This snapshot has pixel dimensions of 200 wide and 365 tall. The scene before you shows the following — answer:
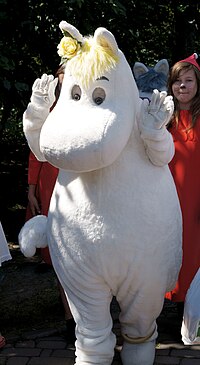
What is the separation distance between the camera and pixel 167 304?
4.34 meters

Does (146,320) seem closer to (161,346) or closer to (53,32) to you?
(161,346)

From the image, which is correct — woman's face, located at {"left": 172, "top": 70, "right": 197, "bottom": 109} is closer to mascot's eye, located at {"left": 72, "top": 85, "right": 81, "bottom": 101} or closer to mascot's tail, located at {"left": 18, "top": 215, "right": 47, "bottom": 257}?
mascot's eye, located at {"left": 72, "top": 85, "right": 81, "bottom": 101}

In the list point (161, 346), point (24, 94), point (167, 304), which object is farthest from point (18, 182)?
point (161, 346)

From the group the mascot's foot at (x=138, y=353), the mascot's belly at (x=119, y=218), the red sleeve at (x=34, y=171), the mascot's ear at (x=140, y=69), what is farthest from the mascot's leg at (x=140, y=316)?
the mascot's ear at (x=140, y=69)

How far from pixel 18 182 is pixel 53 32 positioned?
9.93ft

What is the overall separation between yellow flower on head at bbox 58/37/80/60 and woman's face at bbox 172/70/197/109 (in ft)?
2.83

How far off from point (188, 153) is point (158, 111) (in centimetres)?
74

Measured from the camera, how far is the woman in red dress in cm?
328

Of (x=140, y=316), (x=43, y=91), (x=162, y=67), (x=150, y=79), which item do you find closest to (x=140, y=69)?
(x=162, y=67)

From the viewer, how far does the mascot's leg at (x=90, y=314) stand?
279 centimetres

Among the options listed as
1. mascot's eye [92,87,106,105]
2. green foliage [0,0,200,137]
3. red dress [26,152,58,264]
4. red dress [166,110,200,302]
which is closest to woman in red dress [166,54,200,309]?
red dress [166,110,200,302]

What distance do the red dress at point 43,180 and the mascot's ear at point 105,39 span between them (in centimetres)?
113

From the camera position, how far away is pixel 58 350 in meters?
3.68

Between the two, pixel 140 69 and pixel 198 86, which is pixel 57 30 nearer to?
pixel 140 69
